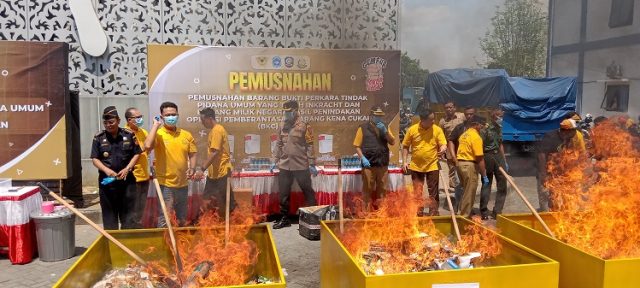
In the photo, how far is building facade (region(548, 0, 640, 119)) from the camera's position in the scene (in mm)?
4102

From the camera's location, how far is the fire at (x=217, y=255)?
2627 millimetres

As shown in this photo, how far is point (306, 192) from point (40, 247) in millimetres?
3127

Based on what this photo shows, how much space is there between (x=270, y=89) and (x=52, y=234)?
328cm

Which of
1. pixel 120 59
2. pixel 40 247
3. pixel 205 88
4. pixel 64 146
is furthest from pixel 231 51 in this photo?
pixel 40 247

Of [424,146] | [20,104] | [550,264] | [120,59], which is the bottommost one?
[550,264]

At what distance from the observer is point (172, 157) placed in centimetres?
482

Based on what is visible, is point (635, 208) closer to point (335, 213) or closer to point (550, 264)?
point (550, 264)

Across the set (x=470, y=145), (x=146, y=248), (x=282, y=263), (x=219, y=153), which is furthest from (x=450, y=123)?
(x=146, y=248)

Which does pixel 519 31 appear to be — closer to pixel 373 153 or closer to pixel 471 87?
pixel 373 153

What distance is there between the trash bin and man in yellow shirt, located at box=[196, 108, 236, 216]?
1.58 meters

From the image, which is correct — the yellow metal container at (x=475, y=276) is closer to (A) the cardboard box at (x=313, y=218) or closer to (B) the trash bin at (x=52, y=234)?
(A) the cardboard box at (x=313, y=218)

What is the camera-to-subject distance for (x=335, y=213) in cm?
557

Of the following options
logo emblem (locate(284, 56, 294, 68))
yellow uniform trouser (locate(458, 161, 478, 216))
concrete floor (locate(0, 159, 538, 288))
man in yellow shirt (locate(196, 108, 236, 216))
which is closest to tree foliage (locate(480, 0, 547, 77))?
yellow uniform trouser (locate(458, 161, 478, 216))

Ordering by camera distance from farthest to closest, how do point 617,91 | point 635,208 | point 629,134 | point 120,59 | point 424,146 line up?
1. point 120,59
2. point 424,146
3. point 629,134
4. point 617,91
5. point 635,208
